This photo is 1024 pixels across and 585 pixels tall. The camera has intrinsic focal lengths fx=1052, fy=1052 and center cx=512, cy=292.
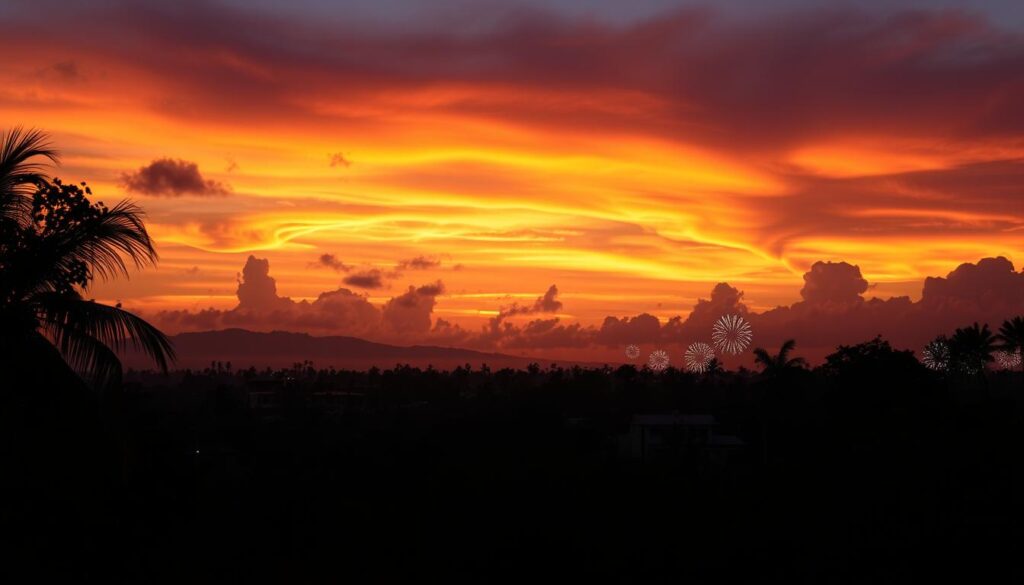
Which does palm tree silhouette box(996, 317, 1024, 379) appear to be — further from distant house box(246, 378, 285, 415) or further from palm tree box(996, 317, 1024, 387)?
distant house box(246, 378, 285, 415)

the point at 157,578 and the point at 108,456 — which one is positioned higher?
the point at 108,456

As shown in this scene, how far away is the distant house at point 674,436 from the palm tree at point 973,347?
124 ft

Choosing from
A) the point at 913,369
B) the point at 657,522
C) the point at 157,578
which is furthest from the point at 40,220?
the point at 913,369

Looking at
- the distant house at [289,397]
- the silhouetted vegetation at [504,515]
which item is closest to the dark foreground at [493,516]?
the silhouetted vegetation at [504,515]

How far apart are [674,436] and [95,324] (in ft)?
155

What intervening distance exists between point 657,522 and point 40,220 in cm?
1124

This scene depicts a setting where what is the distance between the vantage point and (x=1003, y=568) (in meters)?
16.8

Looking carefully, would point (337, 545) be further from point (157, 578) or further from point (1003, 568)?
point (1003, 568)

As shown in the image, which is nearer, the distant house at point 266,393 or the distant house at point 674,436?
the distant house at point 674,436

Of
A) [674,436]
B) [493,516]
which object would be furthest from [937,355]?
[493,516]

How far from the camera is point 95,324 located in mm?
11914

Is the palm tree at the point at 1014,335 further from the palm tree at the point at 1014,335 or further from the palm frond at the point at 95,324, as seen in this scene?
the palm frond at the point at 95,324

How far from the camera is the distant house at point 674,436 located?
183 ft

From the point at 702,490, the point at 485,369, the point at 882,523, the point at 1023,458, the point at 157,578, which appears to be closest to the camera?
the point at 157,578
